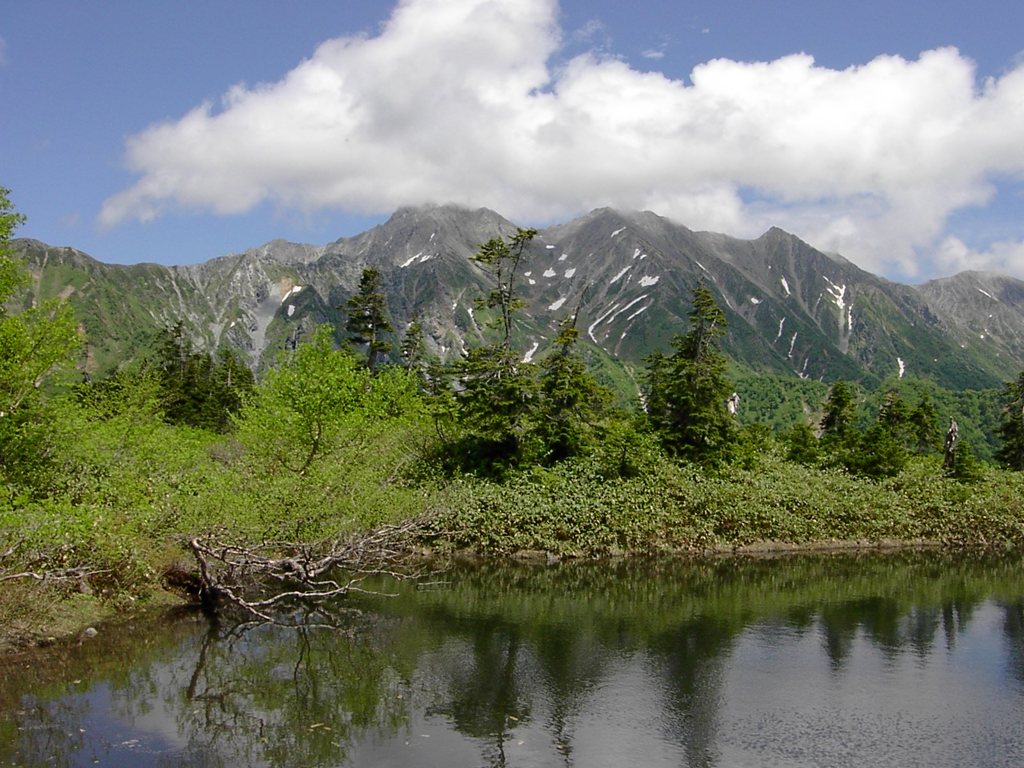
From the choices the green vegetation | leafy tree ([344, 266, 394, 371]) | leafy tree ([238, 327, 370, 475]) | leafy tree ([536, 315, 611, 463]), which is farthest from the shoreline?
leafy tree ([344, 266, 394, 371])

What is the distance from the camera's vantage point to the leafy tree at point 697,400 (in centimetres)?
5562

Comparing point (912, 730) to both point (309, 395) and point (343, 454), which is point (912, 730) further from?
point (309, 395)

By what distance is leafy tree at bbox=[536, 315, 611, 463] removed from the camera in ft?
178

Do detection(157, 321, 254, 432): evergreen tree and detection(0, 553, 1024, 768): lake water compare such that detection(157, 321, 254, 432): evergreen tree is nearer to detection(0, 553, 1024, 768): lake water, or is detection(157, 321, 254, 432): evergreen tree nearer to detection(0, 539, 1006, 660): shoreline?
detection(0, 539, 1006, 660): shoreline

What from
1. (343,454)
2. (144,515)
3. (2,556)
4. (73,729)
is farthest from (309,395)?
(73,729)

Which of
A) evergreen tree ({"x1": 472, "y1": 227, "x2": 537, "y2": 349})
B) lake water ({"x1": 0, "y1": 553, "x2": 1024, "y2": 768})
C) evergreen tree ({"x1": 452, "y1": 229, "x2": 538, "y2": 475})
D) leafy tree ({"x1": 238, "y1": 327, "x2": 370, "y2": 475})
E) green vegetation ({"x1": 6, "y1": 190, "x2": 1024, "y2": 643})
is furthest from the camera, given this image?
evergreen tree ({"x1": 472, "y1": 227, "x2": 537, "y2": 349})

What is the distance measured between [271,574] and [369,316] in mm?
41125

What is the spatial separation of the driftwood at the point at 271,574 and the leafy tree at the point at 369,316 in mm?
36478

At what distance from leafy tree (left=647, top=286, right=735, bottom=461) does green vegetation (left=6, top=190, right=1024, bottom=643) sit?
5.2 inches

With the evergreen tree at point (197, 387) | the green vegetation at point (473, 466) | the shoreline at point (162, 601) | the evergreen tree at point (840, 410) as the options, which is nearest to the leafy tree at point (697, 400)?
the green vegetation at point (473, 466)

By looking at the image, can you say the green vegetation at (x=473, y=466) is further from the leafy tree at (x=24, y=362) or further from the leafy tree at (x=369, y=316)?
the leafy tree at (x=369, y=316)

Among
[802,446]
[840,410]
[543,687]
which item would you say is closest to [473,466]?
[802,446]

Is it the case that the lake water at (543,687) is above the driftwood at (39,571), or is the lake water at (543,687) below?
below

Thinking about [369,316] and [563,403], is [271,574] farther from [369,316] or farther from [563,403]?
[369,316]
